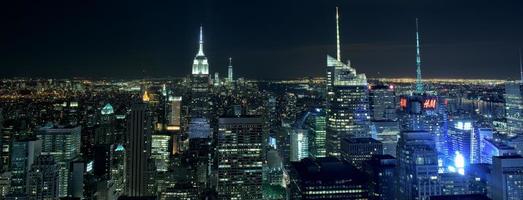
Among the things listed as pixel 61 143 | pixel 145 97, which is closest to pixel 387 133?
pixel 145 97

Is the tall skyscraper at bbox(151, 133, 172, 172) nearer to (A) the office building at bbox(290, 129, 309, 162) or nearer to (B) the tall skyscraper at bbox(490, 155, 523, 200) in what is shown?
(A) the office building at bbox(290, 129, 309, 162)

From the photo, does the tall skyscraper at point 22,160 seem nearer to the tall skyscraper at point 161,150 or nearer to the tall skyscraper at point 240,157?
Result: the tall skyscraper at point 161,150

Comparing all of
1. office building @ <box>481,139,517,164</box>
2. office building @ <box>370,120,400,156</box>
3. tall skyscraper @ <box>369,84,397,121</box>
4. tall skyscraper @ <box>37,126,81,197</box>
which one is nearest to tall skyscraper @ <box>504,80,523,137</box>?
office building @ <box>481,139,517,164</box>

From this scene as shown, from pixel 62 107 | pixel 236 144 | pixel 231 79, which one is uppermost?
pixel 231 79

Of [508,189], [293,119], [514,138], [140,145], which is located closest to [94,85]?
[140,145]

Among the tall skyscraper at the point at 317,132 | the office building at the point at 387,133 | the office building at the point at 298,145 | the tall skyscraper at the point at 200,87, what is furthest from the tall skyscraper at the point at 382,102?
the tall skyscraper at the point at 200,87

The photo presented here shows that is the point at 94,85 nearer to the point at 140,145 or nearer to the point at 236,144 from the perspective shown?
the point at 140,145

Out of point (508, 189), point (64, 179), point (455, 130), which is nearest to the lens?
point (508, 189)
